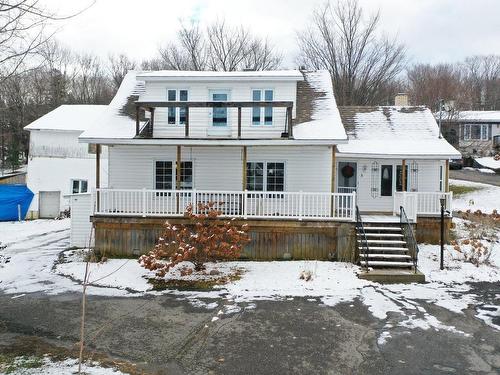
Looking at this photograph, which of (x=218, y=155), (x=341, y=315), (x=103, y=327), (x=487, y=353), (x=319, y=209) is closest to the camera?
A: (x=487, y=353)

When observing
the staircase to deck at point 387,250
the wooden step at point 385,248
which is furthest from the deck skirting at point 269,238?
the wooden step at point 385,248

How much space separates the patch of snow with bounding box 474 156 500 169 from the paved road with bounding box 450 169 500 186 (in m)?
1.40

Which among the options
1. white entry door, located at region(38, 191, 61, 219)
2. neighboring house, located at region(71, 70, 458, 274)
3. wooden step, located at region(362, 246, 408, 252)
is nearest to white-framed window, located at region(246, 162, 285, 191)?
neighboring house, located at region(71, 70, 458, 274)

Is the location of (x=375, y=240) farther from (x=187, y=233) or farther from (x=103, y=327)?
(x=103, y=327)

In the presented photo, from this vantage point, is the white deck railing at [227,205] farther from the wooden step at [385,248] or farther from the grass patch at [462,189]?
the grass patch at [462,189]

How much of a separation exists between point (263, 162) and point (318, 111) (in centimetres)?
300

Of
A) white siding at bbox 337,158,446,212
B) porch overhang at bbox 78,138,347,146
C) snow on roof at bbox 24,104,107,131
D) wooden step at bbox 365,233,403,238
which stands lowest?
wooden step at bbox 365,233,403,238

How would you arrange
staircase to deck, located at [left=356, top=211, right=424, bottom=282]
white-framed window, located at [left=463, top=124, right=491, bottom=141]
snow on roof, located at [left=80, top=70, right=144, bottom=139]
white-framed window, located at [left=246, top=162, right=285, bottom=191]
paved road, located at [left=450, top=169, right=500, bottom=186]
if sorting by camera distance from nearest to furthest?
staircase to deck, located at [left=356, top=211, right=424, bottom=282] < snow on roof, located at [left=80, top=70, right=144, bottom=139] < white-framed window, located at [left=246, top=162, right=285, bottom=191] < paved road, located at [left=450, top=169, right=500, bottom=186] < white-framed window, located at [left=463, top=124, right=491, bottom=141]

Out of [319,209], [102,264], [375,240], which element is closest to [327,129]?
[319,209]

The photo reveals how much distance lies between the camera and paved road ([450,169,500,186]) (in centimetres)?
3244

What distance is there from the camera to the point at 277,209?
16203 millimetres

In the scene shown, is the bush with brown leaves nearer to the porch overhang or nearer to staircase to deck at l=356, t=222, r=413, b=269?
the porch overhang

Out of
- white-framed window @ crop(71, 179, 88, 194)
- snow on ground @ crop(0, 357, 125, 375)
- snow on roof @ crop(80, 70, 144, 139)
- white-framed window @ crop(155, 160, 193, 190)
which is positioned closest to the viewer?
snow on ground @ crop(0, 357, 125, 375)

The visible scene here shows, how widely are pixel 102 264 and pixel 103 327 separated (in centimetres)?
544
